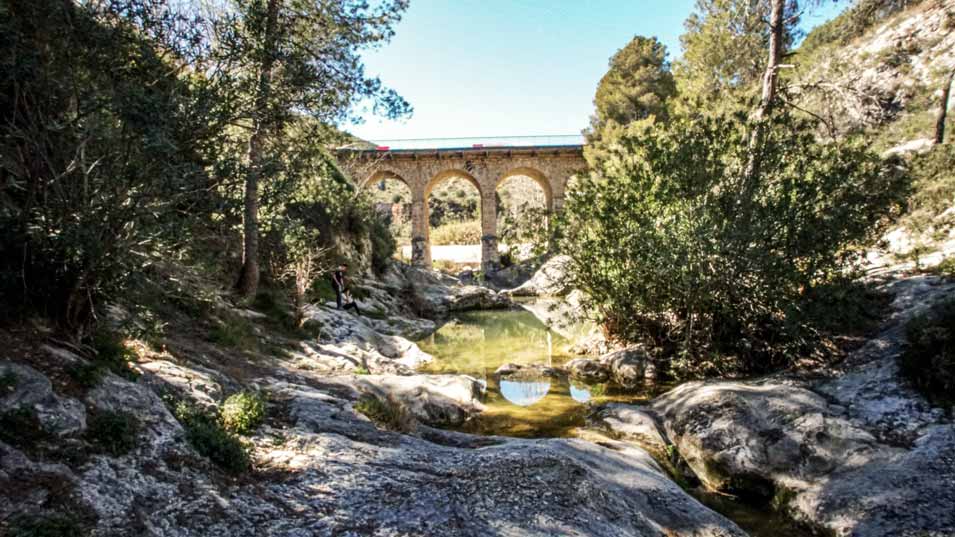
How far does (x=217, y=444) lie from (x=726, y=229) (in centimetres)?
754

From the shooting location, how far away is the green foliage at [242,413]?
4402 mm

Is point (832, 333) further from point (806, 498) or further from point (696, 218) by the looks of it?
point (806, 498)

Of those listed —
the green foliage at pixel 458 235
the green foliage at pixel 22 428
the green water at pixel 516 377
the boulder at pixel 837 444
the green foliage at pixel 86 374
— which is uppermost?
the green foliage at pixel 458 235

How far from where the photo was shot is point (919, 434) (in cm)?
503

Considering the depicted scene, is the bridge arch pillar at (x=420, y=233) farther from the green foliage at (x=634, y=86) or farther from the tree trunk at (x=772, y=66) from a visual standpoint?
the tree trunk at (x=772, y=66)

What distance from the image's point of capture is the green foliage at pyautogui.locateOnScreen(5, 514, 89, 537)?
7.36 ft

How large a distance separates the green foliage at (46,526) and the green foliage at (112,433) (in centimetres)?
79

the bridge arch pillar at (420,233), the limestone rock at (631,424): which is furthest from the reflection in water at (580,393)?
the bridge arch pillar at (420,233)

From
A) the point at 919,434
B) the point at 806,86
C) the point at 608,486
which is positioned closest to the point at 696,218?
the point at 806,86

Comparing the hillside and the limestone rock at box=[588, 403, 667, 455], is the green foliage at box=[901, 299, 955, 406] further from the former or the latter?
the limestone rock at box=[588, 403, 667, 455]

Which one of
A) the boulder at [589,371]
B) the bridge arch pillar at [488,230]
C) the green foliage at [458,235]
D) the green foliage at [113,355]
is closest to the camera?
the green foliage at [113,355]

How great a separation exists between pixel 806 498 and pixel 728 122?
606cm

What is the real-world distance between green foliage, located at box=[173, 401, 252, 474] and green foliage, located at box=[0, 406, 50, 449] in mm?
951

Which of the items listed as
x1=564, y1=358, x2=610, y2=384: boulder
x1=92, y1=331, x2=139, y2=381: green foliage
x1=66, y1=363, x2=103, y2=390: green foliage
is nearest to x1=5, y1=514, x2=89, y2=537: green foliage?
x1=66, y1=363, x2=103, y2=390: green foliage
